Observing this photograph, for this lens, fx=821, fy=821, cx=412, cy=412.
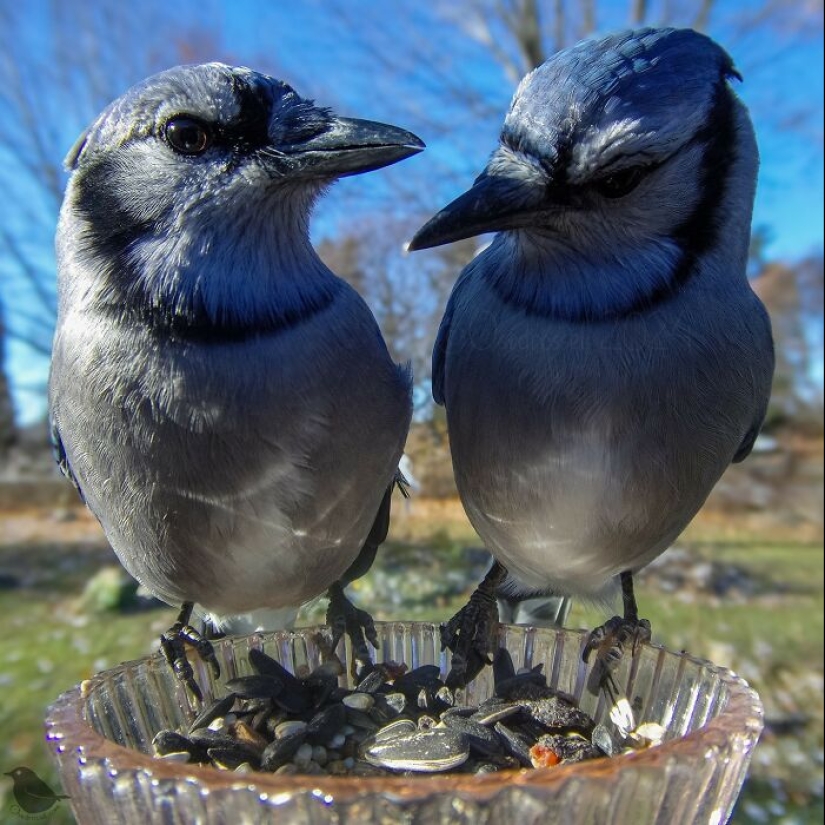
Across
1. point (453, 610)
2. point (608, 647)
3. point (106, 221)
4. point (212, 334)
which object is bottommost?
point (453, 610)

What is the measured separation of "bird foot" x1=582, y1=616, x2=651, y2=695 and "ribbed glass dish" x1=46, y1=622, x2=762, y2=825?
93 millimetres

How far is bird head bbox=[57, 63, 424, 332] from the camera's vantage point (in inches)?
38.0

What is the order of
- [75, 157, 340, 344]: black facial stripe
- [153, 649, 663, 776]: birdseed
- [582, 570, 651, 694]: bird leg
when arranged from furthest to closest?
[582, 570, 651, 694]: bird leg
[75, 157, 340, 344]: black facial stripe
[153, 649, 663, 776]: birdseed

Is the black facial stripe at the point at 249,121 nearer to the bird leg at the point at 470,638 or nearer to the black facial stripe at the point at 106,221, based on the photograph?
the black facial stripe at the point at 106,221

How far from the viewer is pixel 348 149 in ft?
3.09

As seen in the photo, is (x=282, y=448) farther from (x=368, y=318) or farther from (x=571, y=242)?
(x=571, y=242)

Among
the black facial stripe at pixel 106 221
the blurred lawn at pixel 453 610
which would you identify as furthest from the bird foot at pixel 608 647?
the black facial stripe at pixel 106 221

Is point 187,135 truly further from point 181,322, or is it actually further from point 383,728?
point 383,728

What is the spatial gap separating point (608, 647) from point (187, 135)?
836 mm

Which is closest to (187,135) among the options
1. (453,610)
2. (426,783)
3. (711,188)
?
(711,188)

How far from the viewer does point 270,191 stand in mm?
985

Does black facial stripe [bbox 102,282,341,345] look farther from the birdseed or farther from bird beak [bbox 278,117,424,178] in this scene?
the birdseed

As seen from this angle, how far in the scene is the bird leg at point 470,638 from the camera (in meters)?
1.12

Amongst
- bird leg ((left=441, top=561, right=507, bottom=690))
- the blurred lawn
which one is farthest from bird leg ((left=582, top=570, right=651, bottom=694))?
the blurred lawn
